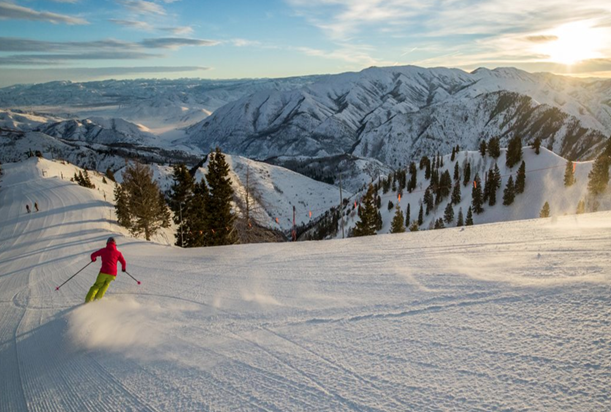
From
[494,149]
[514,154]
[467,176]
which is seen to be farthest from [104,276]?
[494,149]

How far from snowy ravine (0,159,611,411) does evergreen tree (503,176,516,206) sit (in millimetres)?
83654

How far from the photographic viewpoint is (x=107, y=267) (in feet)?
33.8

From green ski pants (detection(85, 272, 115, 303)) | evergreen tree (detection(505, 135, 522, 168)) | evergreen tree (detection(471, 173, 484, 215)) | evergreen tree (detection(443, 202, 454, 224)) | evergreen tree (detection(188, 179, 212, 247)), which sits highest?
evergreen tree (detection(505, 135, 522, 168))

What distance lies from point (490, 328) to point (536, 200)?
9277cm

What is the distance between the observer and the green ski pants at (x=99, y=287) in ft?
33.6

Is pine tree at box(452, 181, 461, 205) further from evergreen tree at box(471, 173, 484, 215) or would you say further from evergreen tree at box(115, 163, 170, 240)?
evergreen tree at box(115, 163, 170, 240)

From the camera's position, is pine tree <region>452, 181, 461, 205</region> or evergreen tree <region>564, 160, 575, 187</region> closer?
evergreen tree <region>564, 160, 575, 187</region>

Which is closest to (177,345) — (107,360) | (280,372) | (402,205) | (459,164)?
(107,360)

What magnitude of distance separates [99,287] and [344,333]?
793 cm

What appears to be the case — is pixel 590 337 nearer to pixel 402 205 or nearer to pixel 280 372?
pixel 280 372

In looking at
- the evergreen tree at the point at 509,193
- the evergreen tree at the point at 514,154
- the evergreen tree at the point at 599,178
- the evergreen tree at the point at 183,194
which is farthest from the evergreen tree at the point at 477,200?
→ the evergreen tree at the point at 183,194

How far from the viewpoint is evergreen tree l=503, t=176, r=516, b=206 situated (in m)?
86.1

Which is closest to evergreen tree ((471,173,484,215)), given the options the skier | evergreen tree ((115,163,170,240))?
evergreen tree ((115,163,170,240))

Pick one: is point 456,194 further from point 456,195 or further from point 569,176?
point 569,176
